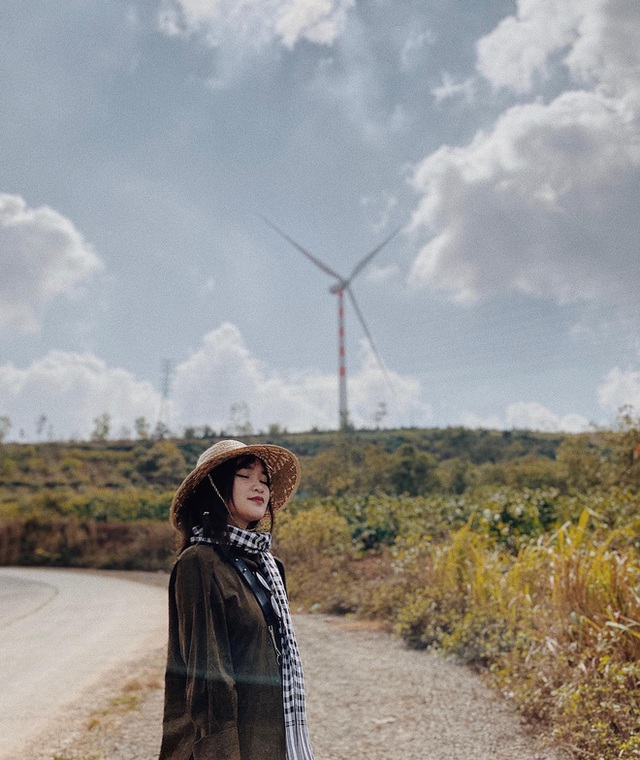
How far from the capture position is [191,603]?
2.22 metres

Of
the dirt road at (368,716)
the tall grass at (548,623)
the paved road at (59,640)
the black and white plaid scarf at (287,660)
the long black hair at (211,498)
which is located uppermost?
the long black hair at (211,498)

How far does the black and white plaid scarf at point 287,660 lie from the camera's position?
2.42 metres

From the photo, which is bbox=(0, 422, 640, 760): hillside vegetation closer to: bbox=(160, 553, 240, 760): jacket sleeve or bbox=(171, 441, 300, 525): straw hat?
bbox=(171, 441, 300, 525): straw hat

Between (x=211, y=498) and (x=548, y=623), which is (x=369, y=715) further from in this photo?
(x=211, y=498)

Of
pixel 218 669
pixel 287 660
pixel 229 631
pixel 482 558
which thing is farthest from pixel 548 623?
pixel 218 669

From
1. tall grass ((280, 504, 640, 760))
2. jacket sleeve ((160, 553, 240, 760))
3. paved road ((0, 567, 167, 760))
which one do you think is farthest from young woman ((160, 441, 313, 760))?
paved road ((0, 567, 167, 760))

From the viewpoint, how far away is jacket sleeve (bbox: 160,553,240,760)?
212 centimetres

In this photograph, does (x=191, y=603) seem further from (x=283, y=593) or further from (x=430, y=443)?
(x=430, y=443)

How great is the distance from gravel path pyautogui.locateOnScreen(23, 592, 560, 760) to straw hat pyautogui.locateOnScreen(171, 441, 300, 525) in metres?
2.39

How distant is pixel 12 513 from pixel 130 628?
794 inches

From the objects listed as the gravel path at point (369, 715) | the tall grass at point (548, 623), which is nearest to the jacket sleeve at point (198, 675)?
the gravel path at point (369, 715)

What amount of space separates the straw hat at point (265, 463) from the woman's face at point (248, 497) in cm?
7

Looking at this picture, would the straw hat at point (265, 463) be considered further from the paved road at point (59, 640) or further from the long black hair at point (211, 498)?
the paved road at point (59, 640)

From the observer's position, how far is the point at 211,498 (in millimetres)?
2590
